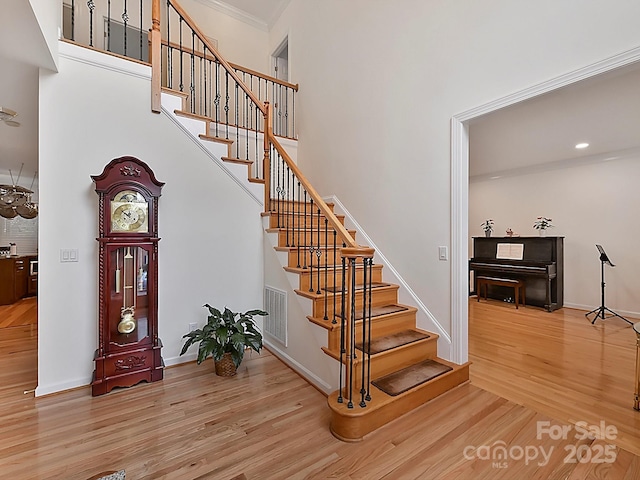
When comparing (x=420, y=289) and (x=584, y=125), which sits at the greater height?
(x=584, y=125)

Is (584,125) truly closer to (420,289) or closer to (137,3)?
(420,289)

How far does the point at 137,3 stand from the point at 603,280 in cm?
933

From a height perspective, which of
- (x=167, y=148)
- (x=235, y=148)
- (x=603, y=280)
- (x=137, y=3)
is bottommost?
(x=603, y=280)

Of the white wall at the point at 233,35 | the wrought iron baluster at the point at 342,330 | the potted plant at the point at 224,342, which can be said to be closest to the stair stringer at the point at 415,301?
the wrought iron baluster at the point at 342,330

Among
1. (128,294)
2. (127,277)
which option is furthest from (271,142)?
(128,294)

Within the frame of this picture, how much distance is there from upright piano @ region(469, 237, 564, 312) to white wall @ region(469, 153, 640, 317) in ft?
1.21

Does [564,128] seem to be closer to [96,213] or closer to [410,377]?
[410,377]

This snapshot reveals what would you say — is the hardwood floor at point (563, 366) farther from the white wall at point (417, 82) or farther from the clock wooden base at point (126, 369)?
the clock wooden base at point (126, 369)

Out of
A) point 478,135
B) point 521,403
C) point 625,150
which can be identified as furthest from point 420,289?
point 625,150

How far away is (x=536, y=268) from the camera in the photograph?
5.25 m

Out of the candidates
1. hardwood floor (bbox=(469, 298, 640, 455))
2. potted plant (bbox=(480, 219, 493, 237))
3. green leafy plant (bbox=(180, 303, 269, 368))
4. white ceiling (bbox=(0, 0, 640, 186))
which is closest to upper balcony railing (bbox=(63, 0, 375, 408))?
green leafy plant (bbox=(180, 303, 269, 368))

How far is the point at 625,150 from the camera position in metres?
4.86

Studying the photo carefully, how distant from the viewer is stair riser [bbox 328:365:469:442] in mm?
1917

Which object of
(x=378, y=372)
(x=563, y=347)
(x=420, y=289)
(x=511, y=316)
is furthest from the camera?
(x=511, y=316)
